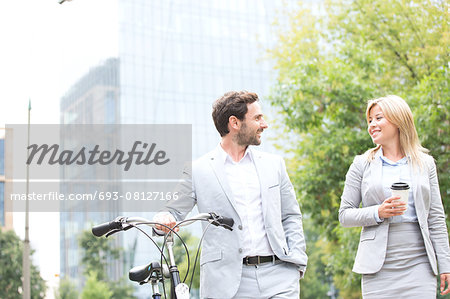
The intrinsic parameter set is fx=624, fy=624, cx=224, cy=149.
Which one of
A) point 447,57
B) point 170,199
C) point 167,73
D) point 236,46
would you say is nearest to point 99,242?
point 167,73

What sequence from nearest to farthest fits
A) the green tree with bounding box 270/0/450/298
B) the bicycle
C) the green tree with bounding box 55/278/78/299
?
the bicycle → the green tree with bounding box 270/0/450/298 → the green tree with bounding box 55/278/78/299

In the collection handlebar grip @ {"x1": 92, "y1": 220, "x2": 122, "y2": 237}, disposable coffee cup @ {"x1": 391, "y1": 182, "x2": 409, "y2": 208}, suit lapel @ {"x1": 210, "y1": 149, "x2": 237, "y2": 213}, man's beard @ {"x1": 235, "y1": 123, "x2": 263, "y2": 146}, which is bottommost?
handlebar grip @ {"x1": 92, "y1": 220, "x2": 122, "y2": 237}

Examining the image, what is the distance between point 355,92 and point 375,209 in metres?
7.14

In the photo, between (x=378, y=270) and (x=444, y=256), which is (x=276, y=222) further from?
(x=444, y=256)

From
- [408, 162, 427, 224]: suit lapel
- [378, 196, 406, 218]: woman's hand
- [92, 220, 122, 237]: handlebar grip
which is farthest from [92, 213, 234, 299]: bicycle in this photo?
[408, 162, 427, 224]: suit lapel

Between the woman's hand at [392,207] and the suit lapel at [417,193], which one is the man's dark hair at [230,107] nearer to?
the woman's hand at [392,207]

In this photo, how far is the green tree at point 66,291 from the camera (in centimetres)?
4714

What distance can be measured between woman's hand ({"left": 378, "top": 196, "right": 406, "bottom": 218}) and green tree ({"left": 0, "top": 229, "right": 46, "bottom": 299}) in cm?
3602

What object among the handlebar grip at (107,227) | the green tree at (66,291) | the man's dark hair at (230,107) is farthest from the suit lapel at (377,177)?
the green tree at (66,291)

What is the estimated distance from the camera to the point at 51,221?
38906 millimetres

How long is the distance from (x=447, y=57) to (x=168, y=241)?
28.2ft

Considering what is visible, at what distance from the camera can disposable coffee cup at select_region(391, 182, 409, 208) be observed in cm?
358

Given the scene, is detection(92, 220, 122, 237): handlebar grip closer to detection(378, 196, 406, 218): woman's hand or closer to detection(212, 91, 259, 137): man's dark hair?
detection(212, 91, 259, 137): man's dark hair

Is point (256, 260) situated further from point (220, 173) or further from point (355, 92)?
point (355, 92)
